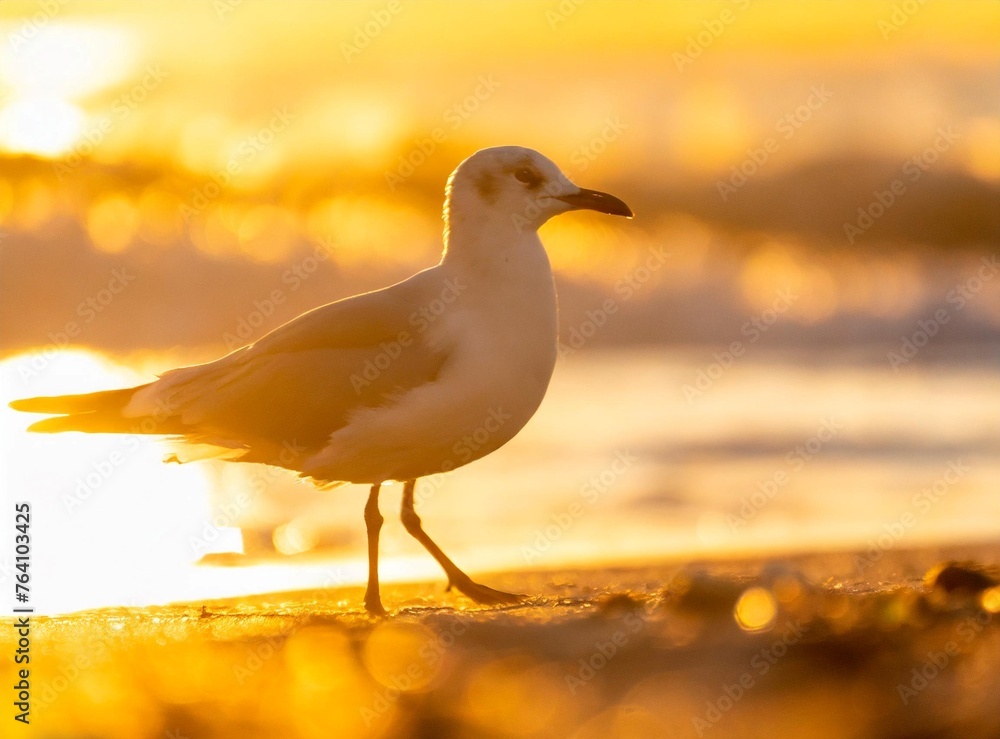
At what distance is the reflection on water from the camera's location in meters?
7.65

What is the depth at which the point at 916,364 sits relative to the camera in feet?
51.3

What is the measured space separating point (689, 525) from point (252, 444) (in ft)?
10.7

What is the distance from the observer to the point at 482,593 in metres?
6.61

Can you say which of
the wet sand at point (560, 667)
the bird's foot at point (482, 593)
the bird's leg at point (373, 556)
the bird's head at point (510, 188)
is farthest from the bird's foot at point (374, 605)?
the bird's head at point (510, 188)

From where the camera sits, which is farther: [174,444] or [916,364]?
[916,364]

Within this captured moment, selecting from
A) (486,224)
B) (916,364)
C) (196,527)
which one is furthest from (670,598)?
(916,364)

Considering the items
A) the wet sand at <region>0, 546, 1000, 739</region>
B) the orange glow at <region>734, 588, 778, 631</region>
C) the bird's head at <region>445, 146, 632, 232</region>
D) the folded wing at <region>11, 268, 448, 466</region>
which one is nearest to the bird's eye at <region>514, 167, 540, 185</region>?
the bird's head at <region>445, 146, 632, 232</region>

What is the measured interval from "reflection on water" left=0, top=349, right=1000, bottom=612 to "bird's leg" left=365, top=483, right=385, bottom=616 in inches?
34.5

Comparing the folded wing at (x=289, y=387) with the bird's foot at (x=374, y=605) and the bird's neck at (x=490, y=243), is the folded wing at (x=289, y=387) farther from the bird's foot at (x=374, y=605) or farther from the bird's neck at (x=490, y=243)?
the bird's foot at (x=374, y=605)

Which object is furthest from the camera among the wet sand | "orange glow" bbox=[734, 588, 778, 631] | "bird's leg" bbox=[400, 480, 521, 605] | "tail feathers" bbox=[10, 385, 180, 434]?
"tail feathers" bbox=[10, 385, 180, 434]

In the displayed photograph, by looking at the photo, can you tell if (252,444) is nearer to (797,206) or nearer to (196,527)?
(196,527)

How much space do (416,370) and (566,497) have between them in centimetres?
352

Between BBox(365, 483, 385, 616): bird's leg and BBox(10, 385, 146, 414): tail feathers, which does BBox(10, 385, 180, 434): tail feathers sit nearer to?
BBox(10, 385, 146, 414): tail feathers

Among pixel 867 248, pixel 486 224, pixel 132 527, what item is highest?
pixel 867 248
